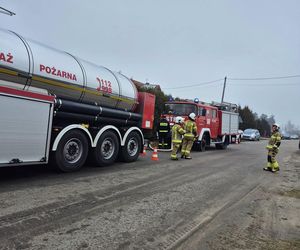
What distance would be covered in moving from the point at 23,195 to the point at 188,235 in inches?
119

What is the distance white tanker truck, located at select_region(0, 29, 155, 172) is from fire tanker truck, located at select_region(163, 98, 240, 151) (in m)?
5.46

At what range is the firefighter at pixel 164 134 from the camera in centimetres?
1445

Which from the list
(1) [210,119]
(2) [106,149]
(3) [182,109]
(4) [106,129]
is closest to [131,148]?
(2) [106,149]

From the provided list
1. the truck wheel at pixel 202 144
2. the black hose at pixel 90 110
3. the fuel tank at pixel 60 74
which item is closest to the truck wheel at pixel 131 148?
the black hose at pixel 90 110

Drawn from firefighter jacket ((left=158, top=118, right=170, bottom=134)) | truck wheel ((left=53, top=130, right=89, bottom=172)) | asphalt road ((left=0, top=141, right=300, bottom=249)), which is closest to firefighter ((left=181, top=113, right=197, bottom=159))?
firefighter jacket ((left=158, top=118, right=170, bottom=134))

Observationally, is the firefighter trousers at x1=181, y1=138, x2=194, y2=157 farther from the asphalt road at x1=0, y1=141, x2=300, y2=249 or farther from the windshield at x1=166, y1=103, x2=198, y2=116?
the asphalt road at x1=0, y1=141, x2=300, y2=249

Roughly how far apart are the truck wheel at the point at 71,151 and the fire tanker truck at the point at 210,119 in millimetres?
7353

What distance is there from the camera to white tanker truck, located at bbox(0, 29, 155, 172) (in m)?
6.18

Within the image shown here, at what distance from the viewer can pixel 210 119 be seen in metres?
16.5

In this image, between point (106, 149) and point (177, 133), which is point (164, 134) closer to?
point (177, 133)

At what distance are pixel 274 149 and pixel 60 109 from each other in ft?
22.7

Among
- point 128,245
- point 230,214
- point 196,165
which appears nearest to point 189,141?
point 196,165

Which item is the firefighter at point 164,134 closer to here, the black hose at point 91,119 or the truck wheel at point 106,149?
the black hose at point 91,119

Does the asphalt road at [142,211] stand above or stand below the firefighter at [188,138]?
below
